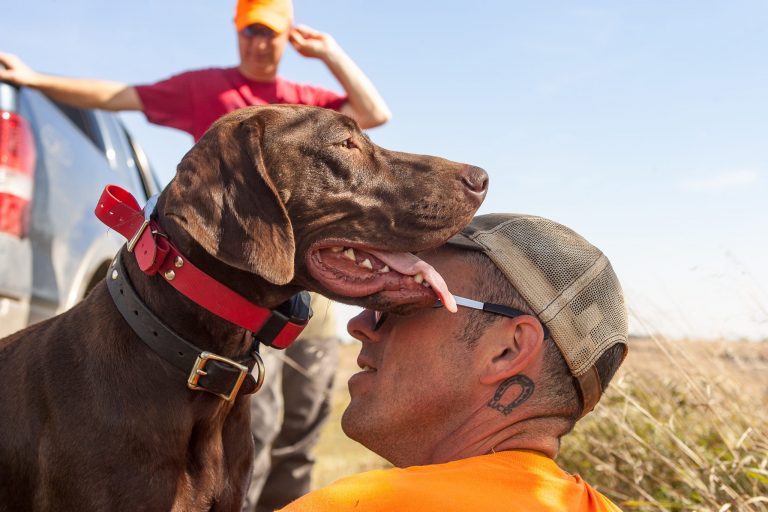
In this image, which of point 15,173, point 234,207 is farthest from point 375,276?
point 15,173

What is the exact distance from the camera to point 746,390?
4598mm

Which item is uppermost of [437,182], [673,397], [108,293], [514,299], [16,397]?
[437,182]

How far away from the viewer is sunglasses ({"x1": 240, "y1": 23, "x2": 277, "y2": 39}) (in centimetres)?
468

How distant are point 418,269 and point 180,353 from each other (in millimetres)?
750

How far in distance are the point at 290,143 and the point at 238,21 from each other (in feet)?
7.08

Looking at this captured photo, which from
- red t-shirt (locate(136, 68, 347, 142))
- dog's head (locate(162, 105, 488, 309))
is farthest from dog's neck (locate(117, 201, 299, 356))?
red t-shirt (locate(136, 68, 347, 142))

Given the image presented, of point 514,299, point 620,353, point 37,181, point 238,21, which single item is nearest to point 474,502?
point 514,299

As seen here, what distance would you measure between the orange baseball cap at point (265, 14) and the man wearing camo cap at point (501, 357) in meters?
2.45

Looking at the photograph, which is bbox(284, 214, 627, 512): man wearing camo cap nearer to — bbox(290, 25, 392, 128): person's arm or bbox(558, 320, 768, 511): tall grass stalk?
bbox(558, 320, 768, 511): tall grass stalk

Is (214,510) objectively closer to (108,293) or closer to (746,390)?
(108,293)

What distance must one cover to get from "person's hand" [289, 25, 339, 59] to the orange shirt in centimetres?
309

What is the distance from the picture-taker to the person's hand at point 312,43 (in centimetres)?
480

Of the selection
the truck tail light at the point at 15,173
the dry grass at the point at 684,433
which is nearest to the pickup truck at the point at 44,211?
the truck tail light at the point at 15,173

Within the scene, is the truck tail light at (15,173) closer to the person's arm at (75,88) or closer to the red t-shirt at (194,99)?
the person's arm at (75,88)
